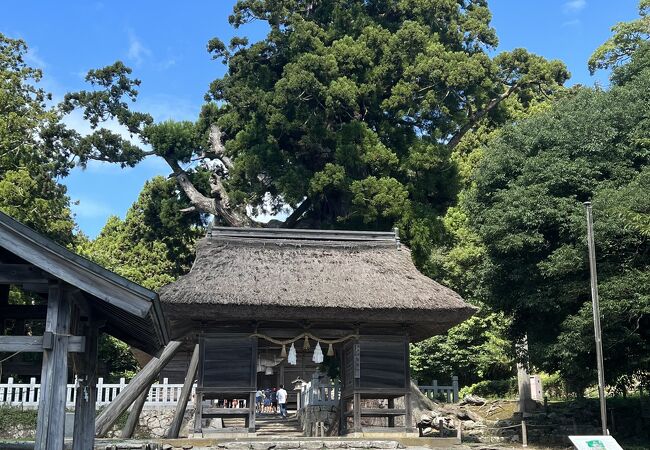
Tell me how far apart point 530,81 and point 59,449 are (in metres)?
31.9

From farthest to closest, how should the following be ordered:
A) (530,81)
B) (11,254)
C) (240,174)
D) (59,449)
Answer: (530,81)
(240,174)
(11,254)
(59,449)

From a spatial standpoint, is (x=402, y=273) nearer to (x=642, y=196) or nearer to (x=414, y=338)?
(x=414, y=338)

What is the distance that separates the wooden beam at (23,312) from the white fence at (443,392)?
2157cm

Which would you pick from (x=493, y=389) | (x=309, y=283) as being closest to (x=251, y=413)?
(x=309, y=283)

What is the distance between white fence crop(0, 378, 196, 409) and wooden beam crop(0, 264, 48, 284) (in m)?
15.1

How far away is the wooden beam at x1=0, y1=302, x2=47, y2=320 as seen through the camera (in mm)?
10172

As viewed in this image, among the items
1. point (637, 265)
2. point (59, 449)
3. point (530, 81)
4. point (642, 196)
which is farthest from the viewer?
point (530, 81)

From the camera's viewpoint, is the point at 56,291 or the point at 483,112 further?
the point at 483,112

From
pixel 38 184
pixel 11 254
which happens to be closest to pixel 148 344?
pixel 11 254

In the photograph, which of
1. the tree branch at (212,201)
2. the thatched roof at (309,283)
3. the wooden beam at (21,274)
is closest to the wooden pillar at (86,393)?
the wooden beam at (21,274)

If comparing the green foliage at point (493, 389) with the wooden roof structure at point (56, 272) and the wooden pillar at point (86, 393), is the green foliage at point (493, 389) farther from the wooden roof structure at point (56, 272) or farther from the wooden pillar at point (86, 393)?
the wooden roof structure at point (56, 272)

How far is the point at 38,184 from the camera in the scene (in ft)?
98.5

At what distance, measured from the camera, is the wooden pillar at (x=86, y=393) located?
34.3 ft

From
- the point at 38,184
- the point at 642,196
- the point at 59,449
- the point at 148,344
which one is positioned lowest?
the point at 59,449
